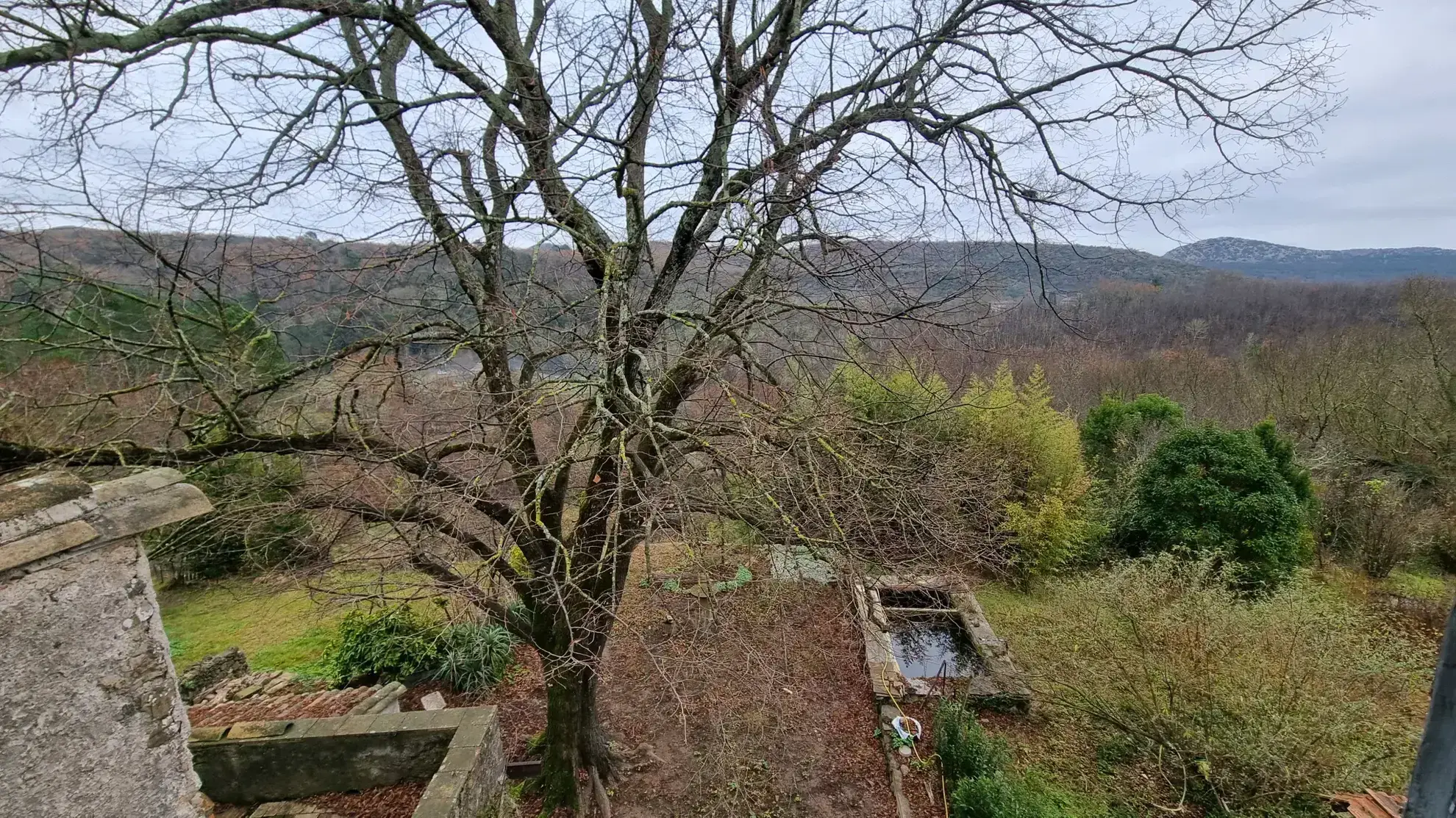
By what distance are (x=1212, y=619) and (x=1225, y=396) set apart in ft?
47.8

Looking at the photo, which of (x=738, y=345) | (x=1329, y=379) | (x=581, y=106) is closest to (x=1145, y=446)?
(x=1329, y=379)

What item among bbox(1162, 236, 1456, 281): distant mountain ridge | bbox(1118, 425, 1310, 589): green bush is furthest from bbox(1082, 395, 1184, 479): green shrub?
bbox(1162, 236, 1456, 281): distant mountain ridge

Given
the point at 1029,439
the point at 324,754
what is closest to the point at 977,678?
the point at 1029,439

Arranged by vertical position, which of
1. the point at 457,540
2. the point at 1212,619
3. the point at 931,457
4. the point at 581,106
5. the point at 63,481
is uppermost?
the point at 581,106

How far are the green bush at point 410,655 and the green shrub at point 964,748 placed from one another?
19.2ft

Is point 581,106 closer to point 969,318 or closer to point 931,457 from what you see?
point 969,318

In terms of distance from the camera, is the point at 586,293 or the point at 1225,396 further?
the point at 1225,396

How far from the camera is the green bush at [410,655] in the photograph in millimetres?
7969

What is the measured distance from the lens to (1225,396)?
17.5 metres

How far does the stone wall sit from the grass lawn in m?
6.34

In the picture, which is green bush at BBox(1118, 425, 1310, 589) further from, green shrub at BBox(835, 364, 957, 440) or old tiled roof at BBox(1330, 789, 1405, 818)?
old tiled roof at BBox(1330, 789, 1405, 818)

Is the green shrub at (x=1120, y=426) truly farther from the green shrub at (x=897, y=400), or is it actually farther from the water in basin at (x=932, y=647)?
the water in basin at (x=932, y=647)

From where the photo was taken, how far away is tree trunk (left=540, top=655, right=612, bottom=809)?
570cm

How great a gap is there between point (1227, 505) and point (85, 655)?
1382 centimetres
